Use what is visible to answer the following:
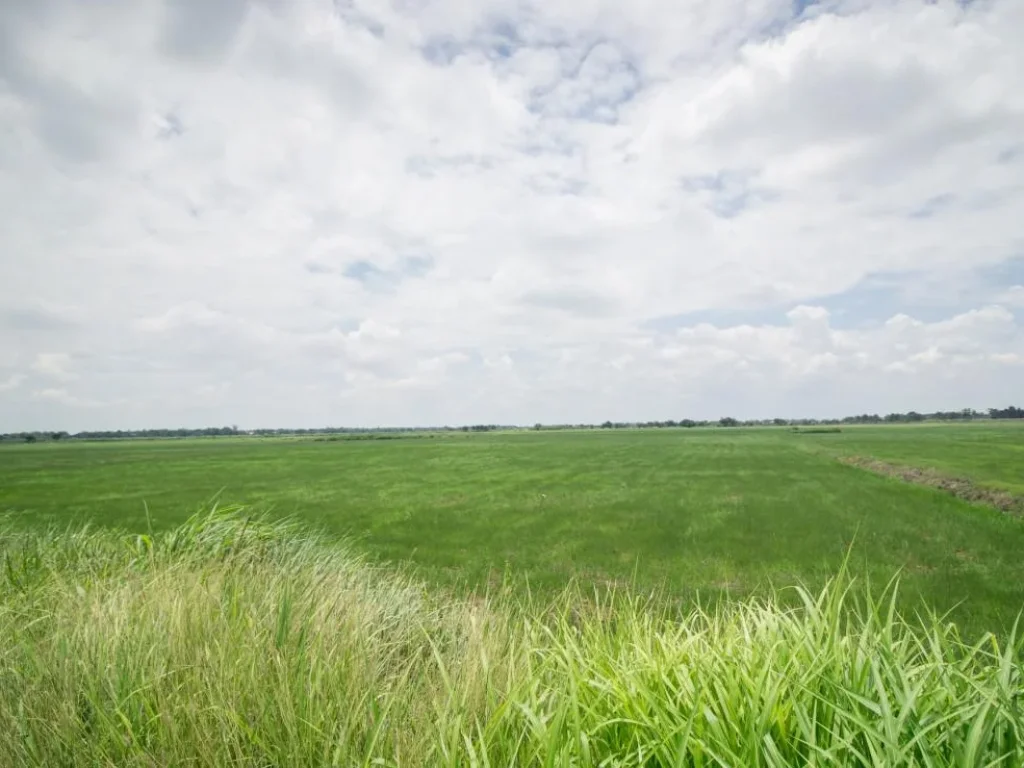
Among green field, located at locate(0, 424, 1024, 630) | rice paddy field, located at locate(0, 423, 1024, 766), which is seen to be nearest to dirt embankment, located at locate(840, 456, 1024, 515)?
green field, located at locate(0, 424, 1024, 630)

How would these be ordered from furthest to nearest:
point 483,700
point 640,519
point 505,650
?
point 640,519
point 505,650
point 483,700

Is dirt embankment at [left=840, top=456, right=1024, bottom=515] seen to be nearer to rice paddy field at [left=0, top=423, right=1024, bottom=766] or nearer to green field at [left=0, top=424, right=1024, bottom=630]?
green field at [left=0, top=424, right=1024, bottom=630]

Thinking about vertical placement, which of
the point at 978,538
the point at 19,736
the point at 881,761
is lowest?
the point at 978,538

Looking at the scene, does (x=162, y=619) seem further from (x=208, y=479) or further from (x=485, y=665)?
(x=208, y=479)

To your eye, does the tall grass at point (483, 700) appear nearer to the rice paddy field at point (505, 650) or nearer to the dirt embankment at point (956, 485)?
the rice paddy field at point (505, 650)

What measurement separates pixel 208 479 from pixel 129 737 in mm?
45863

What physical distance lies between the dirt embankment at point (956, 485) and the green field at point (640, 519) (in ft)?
3.64

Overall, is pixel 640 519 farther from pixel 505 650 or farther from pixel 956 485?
pixel 956 485

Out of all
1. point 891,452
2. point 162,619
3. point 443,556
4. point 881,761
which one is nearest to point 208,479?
point 443,556

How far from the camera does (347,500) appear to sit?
3119cm

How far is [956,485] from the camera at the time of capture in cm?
3114

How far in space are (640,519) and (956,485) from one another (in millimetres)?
20417

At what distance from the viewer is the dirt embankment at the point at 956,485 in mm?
25156

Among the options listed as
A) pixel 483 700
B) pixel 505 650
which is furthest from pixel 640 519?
pixel 483 700
